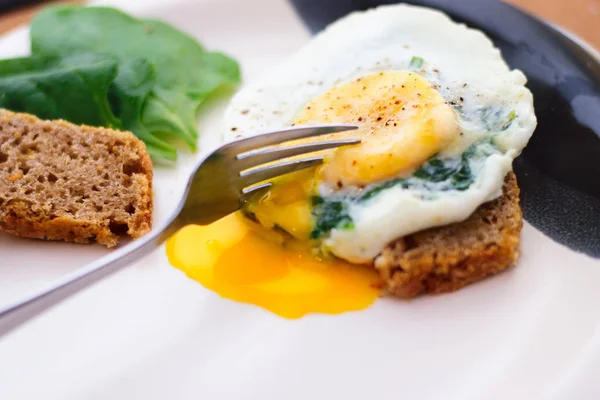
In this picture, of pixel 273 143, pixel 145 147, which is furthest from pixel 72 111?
pixel 273 143

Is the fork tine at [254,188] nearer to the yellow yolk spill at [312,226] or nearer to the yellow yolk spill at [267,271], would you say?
the yellow yolk spill at [312,226]

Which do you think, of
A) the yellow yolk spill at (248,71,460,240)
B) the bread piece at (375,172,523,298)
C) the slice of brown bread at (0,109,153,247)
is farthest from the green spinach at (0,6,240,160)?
the bread piece at (375,172,523,298)

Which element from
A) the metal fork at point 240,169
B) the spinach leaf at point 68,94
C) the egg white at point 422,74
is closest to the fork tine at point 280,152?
the metal fork at point 240,169

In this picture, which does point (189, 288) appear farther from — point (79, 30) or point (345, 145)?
point (79, 30)

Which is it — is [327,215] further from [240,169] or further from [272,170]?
[240,169]

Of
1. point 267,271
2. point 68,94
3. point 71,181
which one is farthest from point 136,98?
point 267,271

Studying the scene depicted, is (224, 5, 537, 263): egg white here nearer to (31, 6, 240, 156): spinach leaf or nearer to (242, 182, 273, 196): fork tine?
(242, 182, 273, 196): fork tine

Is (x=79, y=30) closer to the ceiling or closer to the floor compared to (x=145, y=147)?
closer to the ceiling
